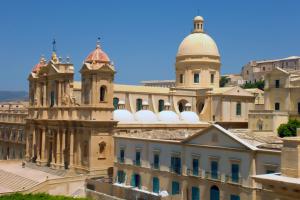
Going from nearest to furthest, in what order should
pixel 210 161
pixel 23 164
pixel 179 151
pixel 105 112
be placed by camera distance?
pixel 210 161 < pixel 179 151 < pixel 105 112 < pixel 23 164

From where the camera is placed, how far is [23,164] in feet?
158

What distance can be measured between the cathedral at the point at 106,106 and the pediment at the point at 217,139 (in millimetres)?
10294

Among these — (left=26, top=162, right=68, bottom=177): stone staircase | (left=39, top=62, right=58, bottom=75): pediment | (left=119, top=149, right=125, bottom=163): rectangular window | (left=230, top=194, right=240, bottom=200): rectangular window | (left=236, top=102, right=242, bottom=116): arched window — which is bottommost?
(left=26, top=162, right=68, bottom=177): stone staircase

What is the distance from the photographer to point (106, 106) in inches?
1652

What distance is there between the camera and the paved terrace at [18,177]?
38.5 metres

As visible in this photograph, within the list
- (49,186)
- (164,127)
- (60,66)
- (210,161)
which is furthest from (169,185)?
(60,66)

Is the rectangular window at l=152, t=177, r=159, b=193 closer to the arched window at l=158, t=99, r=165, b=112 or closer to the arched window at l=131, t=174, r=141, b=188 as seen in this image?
the arched window at l=131, t=174, r=141, b=188

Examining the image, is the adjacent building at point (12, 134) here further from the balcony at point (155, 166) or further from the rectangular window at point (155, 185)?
the rectangular window at point (155, 185)

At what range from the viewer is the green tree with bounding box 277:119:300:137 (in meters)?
47.0

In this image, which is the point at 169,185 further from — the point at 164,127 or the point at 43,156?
the point at 43,156

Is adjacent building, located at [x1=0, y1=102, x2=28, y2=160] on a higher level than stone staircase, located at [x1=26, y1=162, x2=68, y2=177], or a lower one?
higher

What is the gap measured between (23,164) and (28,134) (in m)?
6.19

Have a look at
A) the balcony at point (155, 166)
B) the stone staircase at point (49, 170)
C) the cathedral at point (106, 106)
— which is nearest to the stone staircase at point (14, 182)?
the stone staircase at point (49, 170)

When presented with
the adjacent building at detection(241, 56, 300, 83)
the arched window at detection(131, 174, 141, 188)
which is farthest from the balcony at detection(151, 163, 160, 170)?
the adjacent building at detection(241, 56, 300, 83)
